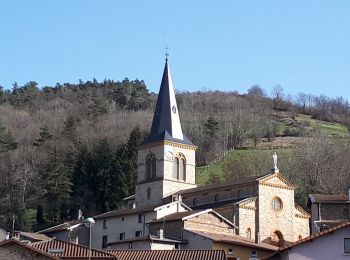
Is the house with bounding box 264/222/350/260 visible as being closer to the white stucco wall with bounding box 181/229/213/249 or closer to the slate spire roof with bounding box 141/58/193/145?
the white stucco wall with bounding box 181/229/213/249

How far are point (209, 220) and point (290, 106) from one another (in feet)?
338

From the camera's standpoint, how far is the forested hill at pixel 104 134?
338ft

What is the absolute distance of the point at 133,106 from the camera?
16188 cm

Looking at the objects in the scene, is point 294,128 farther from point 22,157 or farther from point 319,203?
point 319,203

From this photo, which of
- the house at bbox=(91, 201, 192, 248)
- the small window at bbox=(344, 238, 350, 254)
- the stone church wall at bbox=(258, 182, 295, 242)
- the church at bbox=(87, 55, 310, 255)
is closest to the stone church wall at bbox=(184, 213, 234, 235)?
the church at bbox=(87, 55, 310, 255)

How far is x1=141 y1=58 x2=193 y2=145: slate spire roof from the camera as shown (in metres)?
84.6

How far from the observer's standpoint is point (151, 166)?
85000 millimetres

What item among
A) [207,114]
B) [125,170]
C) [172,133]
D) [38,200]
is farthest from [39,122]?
[172,133]

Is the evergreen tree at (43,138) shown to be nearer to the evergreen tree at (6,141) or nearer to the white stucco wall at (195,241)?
the evergreen tree at (6,141)

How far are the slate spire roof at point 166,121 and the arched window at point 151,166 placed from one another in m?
1.52

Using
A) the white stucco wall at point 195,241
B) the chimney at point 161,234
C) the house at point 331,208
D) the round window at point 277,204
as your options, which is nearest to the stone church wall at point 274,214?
the round window at point 277,204

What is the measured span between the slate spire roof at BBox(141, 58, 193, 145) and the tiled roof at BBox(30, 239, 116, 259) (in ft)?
106

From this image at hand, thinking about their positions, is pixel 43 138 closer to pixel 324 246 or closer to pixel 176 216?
pixel 176 216

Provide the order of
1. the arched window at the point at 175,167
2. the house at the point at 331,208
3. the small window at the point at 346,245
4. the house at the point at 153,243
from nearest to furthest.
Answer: the small window at the point at 346,245 < the house at the point at 153,243 < the house at the point at 331,208 < the arched window at the point at 175,167
